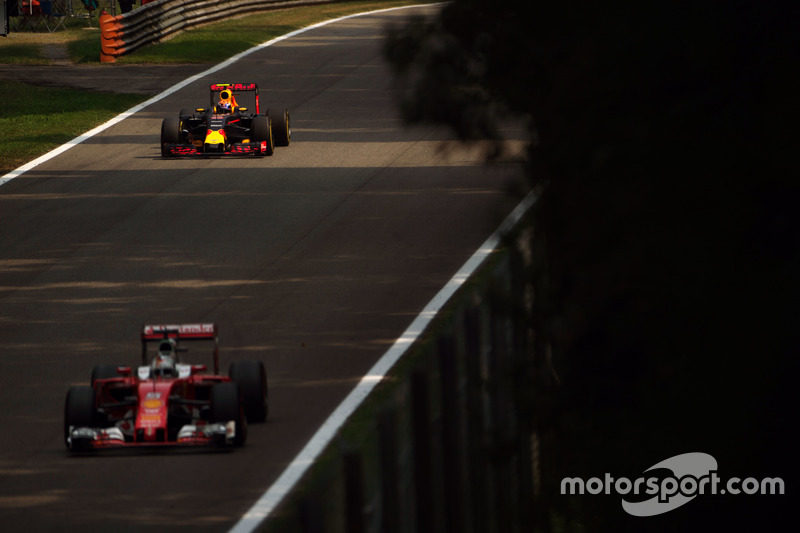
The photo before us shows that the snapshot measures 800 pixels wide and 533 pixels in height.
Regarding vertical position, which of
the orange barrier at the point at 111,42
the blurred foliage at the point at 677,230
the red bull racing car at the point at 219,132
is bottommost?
the blurred foliage at the point at 677,230

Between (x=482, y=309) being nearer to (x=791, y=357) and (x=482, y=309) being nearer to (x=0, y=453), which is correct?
(x=791, y=357)

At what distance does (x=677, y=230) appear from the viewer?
3396mm

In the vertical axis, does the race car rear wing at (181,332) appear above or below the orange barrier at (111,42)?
below

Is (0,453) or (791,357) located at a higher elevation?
(791,357)

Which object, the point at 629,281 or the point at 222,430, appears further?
the point at 222,430

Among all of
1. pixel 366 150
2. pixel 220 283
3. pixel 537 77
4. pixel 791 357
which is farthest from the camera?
pixel 366 150

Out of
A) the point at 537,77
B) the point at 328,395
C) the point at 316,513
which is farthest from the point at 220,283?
the point at 316,513

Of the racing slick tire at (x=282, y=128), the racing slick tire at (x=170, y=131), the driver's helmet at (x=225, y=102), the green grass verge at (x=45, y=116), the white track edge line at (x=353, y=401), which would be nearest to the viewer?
the white track edge line at (x=353, y=401)

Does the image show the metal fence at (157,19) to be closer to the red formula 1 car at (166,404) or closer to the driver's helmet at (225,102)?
the driver's helmet at (225,102)

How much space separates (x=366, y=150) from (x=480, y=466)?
17.8 m

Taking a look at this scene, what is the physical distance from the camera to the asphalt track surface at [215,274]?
8367 mm

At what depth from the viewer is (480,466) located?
4.37 metres

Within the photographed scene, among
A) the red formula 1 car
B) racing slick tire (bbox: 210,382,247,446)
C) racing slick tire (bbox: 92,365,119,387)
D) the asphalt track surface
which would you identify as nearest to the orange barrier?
the asphalt track surface

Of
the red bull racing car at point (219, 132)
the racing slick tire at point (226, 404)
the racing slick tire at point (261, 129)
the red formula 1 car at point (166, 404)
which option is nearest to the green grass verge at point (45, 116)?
the red bull racing car at point (219, 132)
